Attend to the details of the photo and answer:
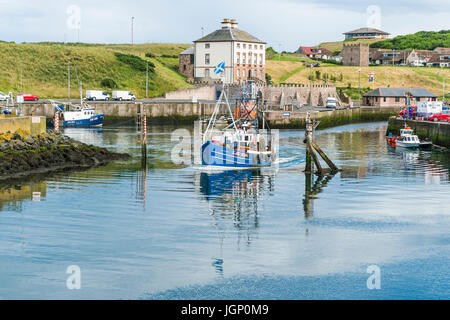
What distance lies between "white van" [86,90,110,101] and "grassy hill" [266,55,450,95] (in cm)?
6113

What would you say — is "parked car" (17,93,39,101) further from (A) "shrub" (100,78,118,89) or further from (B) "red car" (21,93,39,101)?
(A) "shrub" (100,78,118,89)

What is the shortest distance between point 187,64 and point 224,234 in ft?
363

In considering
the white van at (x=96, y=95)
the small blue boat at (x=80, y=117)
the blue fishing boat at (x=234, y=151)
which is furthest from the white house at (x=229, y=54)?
the blue fishing boat at (x=234, y=151)

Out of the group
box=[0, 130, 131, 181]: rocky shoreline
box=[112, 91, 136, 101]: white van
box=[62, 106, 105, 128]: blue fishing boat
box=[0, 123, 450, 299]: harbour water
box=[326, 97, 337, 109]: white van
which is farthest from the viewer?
box=[326, 97, 337, 109]: white van

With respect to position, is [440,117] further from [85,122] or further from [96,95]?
[96,95]

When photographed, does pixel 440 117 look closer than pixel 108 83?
Yes

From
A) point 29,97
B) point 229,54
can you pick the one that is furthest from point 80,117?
point 229,54

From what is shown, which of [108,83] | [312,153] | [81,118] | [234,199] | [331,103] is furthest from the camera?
[331,103]

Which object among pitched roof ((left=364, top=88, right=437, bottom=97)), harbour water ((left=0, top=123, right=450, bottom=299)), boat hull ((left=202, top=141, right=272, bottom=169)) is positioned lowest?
harbour water ((left=0, top=123, right=450, bottom=299))

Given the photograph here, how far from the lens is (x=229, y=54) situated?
13262 centimetres

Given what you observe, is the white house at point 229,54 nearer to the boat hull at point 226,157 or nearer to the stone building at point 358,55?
the stone building at point 358,55

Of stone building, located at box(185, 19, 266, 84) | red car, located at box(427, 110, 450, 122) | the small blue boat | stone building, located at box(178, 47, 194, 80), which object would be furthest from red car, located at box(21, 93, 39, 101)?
red car, located at box(427, 110, 450, 122)

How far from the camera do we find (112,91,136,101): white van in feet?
372

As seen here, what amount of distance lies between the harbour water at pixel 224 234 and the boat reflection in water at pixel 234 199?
0.08 m
